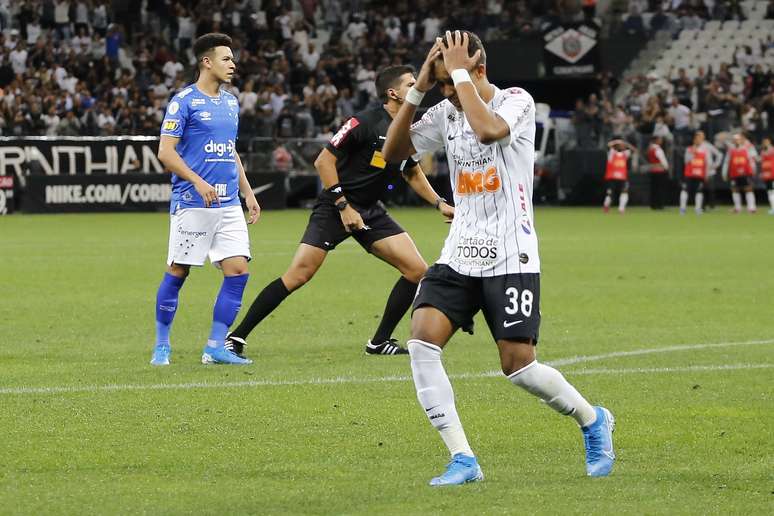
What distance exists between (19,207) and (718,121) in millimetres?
18847

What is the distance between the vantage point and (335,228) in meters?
11.5

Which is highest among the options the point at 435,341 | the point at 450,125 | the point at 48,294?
the point at 450,125

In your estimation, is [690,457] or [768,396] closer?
[690,457]

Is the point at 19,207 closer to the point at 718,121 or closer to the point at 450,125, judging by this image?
the point at 718,121

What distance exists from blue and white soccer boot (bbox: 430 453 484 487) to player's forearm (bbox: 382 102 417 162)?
1375mm

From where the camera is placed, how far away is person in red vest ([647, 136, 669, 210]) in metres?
38.6

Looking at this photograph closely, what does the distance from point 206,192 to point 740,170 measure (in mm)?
28916

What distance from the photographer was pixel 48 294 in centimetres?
1609

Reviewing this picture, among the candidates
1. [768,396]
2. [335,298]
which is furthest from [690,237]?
[768,396]

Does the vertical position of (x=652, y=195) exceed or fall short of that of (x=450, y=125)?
it falls short

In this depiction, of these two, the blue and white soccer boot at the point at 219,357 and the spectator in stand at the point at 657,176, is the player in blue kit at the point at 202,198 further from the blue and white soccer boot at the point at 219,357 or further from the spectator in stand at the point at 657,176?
the spectator in stand at the point at 657,176

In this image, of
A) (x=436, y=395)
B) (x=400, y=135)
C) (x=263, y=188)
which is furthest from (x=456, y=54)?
(x=263, y=188)

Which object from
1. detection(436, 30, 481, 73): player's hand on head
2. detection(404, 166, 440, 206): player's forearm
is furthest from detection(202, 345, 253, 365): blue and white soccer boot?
detection(436, 30, 481, 73): player's hand on head

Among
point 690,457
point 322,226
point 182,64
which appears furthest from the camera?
point 182,64
